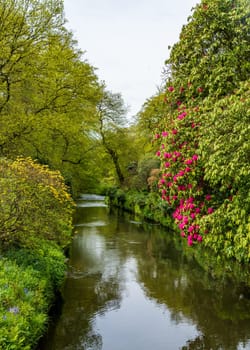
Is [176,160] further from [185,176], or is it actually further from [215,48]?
[215,48]

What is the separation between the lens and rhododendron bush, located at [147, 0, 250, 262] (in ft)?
23.0

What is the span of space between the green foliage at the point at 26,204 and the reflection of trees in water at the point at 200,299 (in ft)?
12.8

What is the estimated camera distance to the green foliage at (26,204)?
330 inches

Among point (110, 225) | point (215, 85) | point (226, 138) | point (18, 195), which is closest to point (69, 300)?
point (18, 195)

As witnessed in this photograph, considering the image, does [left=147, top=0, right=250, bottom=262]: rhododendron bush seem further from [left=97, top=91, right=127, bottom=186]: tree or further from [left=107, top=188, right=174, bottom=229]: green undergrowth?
[left=97, top=91, right=127, bottom=186]: tree

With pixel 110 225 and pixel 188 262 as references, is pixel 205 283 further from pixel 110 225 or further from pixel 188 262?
pixel 110 225

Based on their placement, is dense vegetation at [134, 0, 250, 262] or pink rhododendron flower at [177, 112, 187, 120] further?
pink rhododendron flower at [177, 112, 187, 120]

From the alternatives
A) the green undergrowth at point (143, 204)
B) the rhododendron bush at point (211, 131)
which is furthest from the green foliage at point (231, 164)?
the green undergrowth at point (143, 204)

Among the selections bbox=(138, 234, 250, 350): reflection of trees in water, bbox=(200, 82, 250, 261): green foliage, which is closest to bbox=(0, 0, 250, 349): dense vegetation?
bbox=(200, 82, 250, 261): green foliage

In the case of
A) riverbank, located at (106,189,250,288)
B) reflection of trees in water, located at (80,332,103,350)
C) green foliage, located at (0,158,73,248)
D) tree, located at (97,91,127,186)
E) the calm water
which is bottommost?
reflection of trees in water, located at (80,332,103,350)

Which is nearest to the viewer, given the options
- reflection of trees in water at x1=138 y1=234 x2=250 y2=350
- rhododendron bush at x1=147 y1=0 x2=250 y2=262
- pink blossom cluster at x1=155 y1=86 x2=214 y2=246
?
rhododendron bush at x1=147 y1=0 x2=250 y2=262

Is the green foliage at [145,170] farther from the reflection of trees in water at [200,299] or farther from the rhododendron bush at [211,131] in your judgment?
the rhododendron bush at [211,131]

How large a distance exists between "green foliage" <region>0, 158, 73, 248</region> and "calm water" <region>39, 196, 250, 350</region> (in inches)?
87.3

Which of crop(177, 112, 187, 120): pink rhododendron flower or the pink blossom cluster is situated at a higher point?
crop(177, 112, 187, 120): pink rhododendron flower
